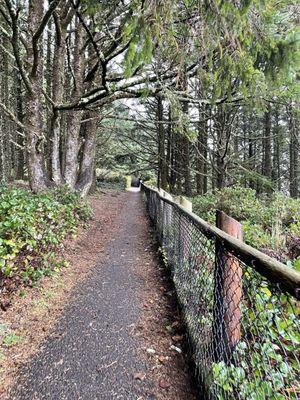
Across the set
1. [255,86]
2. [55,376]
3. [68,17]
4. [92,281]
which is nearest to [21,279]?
[92,281]

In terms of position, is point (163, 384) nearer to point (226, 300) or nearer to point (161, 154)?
point (226, 300)

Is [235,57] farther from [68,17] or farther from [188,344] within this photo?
[68,17]

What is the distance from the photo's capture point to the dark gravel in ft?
7.72

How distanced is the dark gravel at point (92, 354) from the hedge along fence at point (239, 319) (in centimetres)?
67

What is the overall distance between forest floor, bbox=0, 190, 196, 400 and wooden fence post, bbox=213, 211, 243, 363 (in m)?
0.71

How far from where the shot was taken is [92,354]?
2.80 metres

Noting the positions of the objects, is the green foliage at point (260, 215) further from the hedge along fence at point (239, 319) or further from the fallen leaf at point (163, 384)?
the fallen leaf at point (163, 384)

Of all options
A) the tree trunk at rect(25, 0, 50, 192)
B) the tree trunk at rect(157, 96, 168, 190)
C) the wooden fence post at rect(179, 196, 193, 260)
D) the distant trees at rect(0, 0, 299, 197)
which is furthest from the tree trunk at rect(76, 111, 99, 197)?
the wooden fence post at rect(179, 196, 193, 260)

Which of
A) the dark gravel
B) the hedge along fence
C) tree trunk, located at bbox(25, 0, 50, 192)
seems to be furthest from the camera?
tree trunk, located at bbox(25, 0, 50, 192)

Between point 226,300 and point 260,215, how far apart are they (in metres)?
5.24

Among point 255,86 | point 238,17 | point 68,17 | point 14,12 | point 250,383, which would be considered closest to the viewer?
point 250,383

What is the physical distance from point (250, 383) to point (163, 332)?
176 centimetres

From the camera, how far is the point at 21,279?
3.73m

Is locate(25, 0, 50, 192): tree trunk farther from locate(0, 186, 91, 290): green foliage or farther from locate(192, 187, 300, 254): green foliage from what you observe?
locate(192, 187, 300, 254): green foliage
